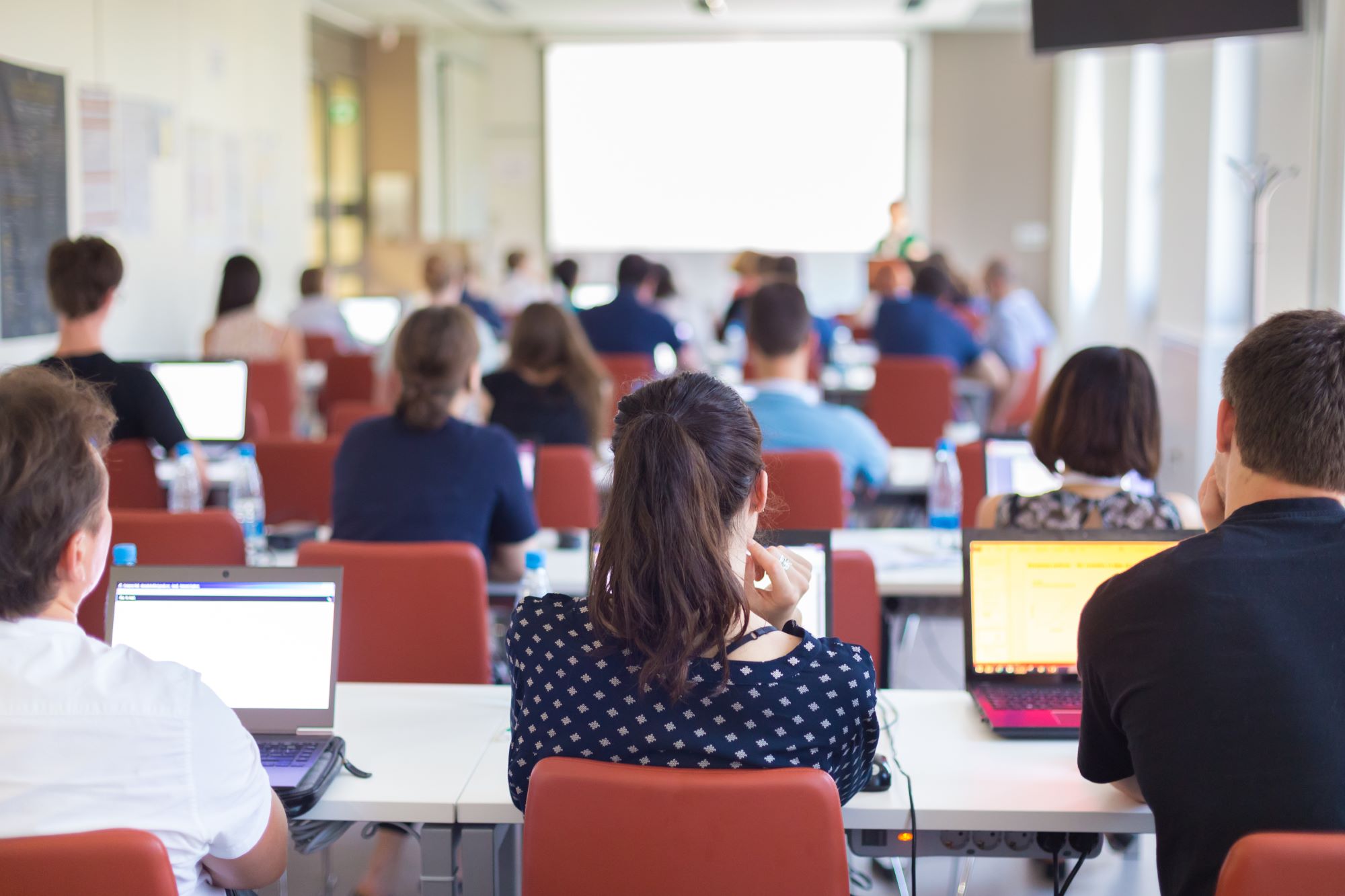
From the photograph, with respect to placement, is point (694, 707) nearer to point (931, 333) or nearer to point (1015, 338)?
point (931, 333)

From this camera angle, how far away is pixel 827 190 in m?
13.1

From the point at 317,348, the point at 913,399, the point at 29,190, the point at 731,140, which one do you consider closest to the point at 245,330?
the point at 29,190

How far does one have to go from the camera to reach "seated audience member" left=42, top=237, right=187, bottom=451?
372 centimetres

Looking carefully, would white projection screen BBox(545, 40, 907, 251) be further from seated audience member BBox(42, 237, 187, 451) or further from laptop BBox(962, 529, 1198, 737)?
laptop BBox(962, 529, 1198, 737)

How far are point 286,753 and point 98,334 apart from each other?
2.17 meters

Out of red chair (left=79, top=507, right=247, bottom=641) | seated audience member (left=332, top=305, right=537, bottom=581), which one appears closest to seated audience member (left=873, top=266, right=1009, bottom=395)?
seated audience member (left=332, top=305, right=537, bottom=581)

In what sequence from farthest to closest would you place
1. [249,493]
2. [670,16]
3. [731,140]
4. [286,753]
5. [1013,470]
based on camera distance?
[731,140] → [670,16] → [249,493] → [1013,470] → [286,753]

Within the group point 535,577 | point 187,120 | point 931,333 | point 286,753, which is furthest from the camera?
point 187,120

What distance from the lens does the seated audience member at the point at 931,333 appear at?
7.52m

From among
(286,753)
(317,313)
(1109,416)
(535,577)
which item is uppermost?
(317,313)

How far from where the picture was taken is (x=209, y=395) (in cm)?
489

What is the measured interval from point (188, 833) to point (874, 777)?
94cm

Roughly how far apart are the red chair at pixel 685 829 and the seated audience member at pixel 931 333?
6190 millimetres

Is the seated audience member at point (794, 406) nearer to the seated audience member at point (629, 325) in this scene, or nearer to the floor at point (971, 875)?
the floor at point (971, 875)
